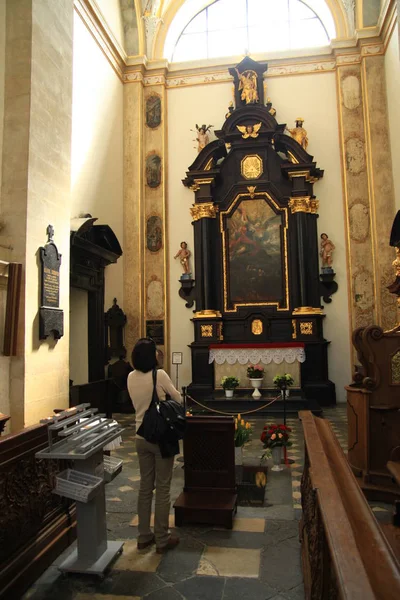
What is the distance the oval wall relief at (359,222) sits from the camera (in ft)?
39.6

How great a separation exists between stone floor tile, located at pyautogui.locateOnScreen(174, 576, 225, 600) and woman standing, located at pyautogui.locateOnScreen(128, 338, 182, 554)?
515 millimetres

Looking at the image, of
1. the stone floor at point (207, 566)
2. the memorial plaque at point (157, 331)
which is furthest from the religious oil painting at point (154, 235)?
the stone floor at point (207, 566)

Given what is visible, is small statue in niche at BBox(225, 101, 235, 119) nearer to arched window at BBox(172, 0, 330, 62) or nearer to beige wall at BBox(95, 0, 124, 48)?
arched window at BBox(172, 0, 330, 62)

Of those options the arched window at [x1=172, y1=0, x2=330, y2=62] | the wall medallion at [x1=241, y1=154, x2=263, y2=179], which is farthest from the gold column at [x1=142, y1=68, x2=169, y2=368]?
the wall medallion at [x1=241, y1=154, x2=263, y2=179]

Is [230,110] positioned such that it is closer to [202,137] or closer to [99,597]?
[202,137]

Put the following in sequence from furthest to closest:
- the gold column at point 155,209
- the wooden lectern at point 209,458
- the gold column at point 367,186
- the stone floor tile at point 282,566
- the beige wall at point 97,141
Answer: the gold column at point 155,209, the gold column at point 367,186, the beige wall at point 97,141, the wooden lectern at point 209,458, the stone floor tile at point 282,566

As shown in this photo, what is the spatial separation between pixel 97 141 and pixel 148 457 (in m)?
9.13

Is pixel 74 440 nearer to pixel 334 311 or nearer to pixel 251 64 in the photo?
pixel 334 311

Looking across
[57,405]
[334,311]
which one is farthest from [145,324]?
[57,405]

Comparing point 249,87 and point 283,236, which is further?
point 249,87

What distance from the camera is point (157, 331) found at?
12586 mm

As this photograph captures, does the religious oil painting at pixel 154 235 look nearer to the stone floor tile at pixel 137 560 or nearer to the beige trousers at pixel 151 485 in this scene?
the beige trousers at pixel 151 485

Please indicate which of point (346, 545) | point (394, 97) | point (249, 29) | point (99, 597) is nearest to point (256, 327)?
point (394, 97)

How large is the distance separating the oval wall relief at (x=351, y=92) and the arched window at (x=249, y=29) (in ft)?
5.37
